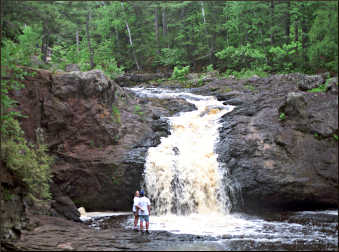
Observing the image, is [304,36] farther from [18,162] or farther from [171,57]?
[18,162]

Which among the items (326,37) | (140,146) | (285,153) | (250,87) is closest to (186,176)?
(140,146)

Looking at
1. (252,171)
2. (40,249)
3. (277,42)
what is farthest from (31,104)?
(277,42)

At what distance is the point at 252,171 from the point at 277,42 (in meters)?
19.8

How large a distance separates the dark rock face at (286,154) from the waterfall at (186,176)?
2.39 feet

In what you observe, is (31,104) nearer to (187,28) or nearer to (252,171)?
(252,171)

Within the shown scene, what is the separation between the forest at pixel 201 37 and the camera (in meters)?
20.0

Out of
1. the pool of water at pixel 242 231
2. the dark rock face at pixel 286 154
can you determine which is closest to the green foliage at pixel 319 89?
the dark rock face at pixel 286 154

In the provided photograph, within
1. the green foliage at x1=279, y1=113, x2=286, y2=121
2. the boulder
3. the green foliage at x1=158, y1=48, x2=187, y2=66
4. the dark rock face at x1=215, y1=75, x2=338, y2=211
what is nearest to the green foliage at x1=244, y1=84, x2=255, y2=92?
the dark rock face at x1=215, y1=75, x2=338, y2=211

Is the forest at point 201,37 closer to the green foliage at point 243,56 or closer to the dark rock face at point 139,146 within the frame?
the green foliage at point 243,56

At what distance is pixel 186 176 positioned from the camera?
16562mm

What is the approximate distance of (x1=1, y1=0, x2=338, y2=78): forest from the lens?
2005 centimetres

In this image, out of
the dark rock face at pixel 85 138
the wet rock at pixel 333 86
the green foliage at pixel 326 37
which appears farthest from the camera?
the wet rock at pixel 333 86

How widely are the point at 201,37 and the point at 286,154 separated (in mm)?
23847

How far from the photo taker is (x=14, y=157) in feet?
35.0
